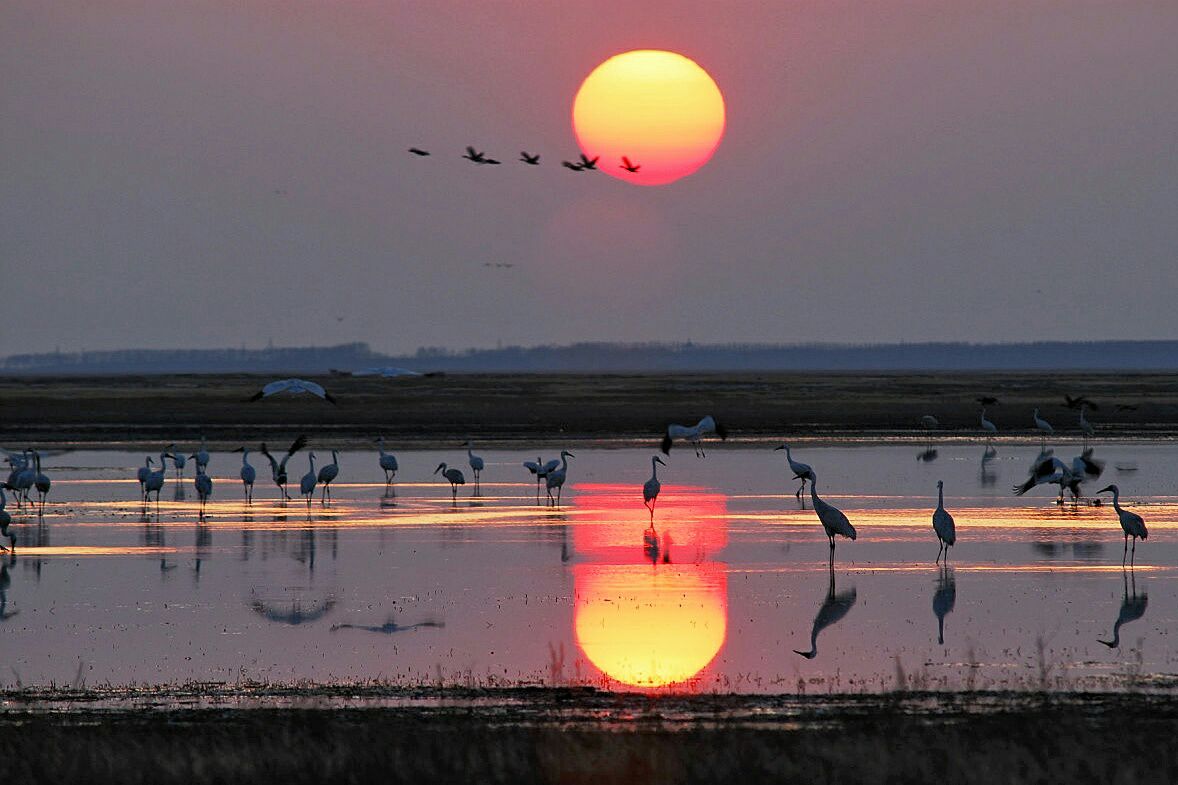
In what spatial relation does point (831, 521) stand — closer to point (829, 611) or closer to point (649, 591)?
point (649, 591)

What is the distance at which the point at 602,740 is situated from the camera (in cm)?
1113

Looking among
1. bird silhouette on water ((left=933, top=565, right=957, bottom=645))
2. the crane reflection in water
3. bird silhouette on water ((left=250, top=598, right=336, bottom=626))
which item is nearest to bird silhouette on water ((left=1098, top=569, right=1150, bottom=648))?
bird silhouette on water ((left=933, top=565, right=957, bottom=645))

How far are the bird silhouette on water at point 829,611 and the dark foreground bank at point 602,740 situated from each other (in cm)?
257

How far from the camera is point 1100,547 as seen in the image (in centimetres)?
2312

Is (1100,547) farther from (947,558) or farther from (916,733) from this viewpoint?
(916,733)

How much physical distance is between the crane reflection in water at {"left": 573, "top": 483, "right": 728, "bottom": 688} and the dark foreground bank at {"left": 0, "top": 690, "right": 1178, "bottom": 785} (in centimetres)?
177

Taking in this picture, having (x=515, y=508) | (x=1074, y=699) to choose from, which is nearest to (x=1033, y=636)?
(x=1074, y=699)

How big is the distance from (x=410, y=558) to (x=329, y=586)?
8.97 feet

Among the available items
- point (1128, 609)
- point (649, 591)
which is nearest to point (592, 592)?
point (649, 591)

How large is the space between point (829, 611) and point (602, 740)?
6841 millimetres

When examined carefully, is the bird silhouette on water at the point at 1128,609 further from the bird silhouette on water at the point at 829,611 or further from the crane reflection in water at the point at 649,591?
the crane reflection in water at the point at 649,591

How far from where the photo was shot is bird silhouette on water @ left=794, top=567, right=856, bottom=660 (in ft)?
50.6

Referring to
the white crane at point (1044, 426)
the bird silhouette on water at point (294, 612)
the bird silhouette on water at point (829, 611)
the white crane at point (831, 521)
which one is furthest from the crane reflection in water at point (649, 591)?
the white crane at point (1044, 426)

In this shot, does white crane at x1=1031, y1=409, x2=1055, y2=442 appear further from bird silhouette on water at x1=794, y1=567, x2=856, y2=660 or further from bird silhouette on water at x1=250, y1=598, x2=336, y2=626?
bird silhouette on water at x1=250, y1=598, x2=336, y2=626
